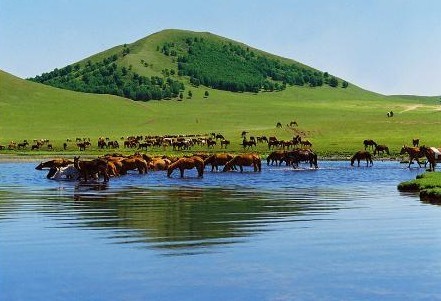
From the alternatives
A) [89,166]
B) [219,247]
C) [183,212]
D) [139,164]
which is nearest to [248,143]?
[139,164]

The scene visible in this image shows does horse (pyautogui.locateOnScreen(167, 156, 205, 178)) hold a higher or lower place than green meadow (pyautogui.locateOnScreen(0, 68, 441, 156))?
lower

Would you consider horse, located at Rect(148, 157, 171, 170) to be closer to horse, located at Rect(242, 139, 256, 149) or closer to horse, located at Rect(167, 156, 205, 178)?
horse, located at Rect(167, 156, 205, 178)

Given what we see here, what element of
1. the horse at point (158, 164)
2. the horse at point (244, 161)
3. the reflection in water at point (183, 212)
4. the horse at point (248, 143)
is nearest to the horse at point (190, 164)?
the horse at point (244, 161)

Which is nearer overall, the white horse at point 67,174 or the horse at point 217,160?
the white horse at point 67,174

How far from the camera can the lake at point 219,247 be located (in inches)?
428

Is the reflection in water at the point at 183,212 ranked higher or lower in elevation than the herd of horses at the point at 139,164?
lower

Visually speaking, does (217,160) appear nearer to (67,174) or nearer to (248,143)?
(67,174)

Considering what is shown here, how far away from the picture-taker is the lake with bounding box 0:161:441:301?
1088 centimetres

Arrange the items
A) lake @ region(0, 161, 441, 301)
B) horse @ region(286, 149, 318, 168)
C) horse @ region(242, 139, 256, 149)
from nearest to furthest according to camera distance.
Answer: lake @ region(0, 161, 441, 301), horse @ region(286, 149, 318, 168), horse @ region(242, 139, 256, 149)

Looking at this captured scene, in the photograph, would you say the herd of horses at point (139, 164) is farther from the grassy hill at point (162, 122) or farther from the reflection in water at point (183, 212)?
the grassy hill at point (162, 122)

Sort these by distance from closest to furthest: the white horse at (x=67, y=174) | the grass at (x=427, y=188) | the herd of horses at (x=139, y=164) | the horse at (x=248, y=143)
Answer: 1. the grass at (x=427, y=188)
2. the herd of horses at (x=139, y=164)
3. the white horse at (x=67, y=174)
4. the horse at (x=248, y=143)

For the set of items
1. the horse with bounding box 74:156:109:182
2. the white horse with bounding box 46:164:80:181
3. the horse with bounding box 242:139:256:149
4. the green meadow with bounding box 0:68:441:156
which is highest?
the green meadow with bounding box 0:68:441:156

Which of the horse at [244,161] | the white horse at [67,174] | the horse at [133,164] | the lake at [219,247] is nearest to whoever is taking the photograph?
the lake at [219,247]

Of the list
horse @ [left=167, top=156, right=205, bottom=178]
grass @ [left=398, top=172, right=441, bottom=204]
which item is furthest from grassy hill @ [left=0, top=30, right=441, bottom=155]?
grass @ [left=398, top=172, right=441, bottom=204]
